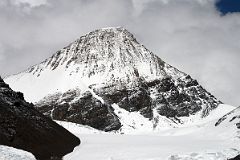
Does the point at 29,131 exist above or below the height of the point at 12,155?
above

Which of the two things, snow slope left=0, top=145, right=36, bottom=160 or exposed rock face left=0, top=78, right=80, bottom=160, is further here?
exposed rock face left=0, top=78, right=80, bottom=160

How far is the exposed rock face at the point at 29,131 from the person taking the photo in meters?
65.8

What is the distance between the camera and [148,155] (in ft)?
220

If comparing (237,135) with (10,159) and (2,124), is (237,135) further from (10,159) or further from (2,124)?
(10,159)

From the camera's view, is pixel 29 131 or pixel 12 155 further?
pixel 29 131

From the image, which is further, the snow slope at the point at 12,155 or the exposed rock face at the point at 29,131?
the exposed rock face at the point at 29,131

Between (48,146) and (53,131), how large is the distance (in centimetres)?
778

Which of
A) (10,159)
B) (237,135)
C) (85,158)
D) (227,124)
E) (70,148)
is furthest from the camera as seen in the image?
(227,124)

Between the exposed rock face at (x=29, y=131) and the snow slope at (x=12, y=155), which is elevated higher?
the exposed rock face at (x=29, y=131)

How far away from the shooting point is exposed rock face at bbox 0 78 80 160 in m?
65.8

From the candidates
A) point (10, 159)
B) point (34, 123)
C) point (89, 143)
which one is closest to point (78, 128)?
point (89, 143)

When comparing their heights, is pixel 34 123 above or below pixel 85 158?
above

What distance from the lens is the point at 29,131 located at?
232ft

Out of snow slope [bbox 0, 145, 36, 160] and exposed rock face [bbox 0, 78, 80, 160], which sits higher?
exposed rock face [bbox 0, 78, 80, 160]
